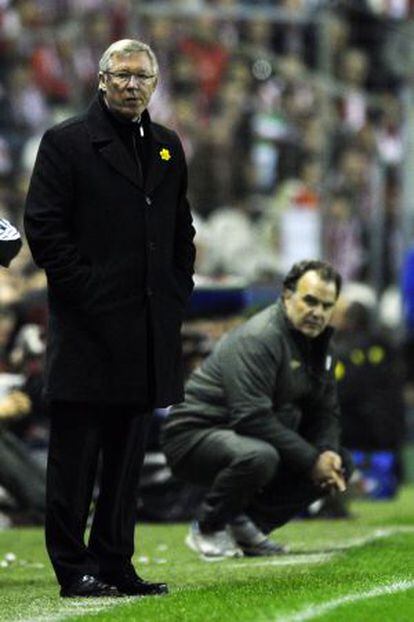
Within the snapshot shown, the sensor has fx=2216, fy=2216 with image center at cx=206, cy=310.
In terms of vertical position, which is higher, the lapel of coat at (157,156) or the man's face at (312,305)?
the lapel of coat at (157,156)

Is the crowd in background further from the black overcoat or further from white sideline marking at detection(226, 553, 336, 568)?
the black overcoat

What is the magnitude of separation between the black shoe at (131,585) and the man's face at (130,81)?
79.6 inches

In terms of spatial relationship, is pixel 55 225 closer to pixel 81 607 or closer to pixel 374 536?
pixel 81 607

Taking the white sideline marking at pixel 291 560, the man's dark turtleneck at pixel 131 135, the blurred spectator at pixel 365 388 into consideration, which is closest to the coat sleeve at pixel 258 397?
the white sideline marking at pixel 291 560

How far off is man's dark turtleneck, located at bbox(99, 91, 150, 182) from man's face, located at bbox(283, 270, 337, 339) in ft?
8.35

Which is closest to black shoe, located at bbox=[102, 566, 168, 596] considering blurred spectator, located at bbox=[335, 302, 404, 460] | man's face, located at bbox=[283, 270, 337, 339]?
man's face, located at bbox=[283, 270, 337, 339]

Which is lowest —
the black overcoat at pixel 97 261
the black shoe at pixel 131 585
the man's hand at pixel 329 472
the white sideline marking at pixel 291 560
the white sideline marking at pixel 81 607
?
the white sideline marking at pixel 291 560

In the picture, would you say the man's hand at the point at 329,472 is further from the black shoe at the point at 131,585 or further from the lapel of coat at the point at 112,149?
the lapel of coat at the point at 112,149

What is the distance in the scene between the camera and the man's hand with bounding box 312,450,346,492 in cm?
1205

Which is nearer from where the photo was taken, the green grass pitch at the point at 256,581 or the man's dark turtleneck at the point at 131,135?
the green grass pitch at the point at 256,581

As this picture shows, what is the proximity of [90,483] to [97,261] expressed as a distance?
100 cm

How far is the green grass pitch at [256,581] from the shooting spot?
8.66 m

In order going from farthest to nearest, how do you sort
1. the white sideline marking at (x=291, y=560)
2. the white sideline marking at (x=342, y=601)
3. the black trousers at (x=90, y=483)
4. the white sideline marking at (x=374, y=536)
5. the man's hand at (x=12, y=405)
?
the man's hand at (x=12, y=405), the white sideline marking at (x=374, y=536), the white sideline marking at (x=291, y=560), the black trousers at (x=90, y=483), the white sideline marking at (x=342, y=601)

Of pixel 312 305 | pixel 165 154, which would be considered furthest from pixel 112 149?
pixel 312 305
